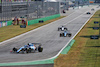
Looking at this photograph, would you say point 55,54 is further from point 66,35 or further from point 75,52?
point 66,35

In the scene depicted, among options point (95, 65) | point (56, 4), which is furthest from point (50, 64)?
point (56, 4)

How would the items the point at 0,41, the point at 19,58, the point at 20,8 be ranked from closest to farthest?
the point at 19,58 < the point at 0,41 < the point at 20,8

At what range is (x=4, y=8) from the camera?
231 feet

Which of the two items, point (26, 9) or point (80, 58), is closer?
point (80, 58)

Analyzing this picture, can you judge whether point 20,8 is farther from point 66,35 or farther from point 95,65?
point 95,65

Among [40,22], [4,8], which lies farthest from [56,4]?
[4,8]

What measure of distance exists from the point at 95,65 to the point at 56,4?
86798 millimetres

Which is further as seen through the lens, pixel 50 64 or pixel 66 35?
pixel 66 35

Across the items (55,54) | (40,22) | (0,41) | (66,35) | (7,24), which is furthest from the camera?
(40,22)

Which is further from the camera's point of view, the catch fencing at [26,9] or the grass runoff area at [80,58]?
the catch fencing at [26,9]

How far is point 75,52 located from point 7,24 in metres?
38.2

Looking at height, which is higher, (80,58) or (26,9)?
(80,58)

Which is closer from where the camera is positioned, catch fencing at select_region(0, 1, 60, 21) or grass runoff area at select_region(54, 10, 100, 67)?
grass runoff area at select_region(54, 10, 100, 67)

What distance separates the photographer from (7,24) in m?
67.3
